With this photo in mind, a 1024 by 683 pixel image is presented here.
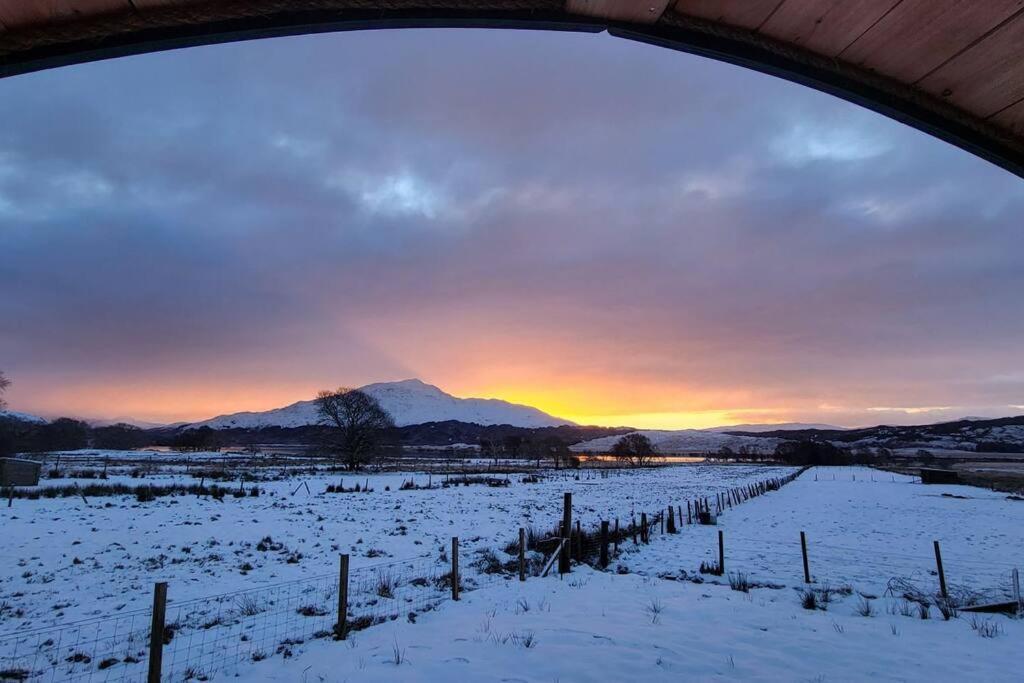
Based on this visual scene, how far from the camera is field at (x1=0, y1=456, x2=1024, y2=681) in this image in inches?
308

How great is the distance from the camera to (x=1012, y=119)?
6.79 ft

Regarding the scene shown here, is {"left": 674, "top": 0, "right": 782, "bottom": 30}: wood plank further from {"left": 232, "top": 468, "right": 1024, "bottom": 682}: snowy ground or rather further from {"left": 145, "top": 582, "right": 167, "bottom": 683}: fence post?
{"left": 145, "top": 582, "right": 167, "bottom": 683}: fence post

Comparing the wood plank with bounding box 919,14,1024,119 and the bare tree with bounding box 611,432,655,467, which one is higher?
the wood plank with bounding box 919,14,1024,119

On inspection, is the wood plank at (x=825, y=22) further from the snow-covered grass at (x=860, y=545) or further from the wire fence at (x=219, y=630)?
the snow-covered grass at (x=860, y=545)

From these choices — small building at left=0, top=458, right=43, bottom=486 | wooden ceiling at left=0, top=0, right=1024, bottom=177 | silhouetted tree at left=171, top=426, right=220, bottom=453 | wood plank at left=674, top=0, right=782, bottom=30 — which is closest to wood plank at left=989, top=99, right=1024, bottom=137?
wooden ceiling at left=0, top=0, right=1024, bottom=177

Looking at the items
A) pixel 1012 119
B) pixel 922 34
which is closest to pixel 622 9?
pixel 922 34

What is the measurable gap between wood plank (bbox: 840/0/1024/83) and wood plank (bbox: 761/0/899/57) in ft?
0.13

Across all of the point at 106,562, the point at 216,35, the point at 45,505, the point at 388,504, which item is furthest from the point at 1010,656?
the point at 45,505

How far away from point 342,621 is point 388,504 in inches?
799

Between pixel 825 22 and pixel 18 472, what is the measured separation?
41244 mm

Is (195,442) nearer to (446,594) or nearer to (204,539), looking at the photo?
(204,539)

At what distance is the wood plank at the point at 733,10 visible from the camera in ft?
6.34

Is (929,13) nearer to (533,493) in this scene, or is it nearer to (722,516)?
(722,516)

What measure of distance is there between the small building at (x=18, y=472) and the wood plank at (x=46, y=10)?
38545 millimetres
